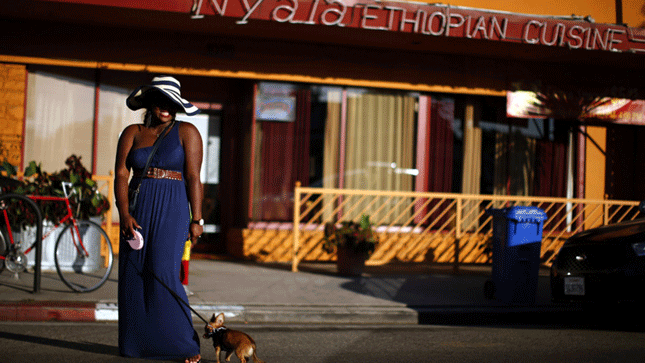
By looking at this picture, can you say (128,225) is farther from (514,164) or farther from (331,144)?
(514,164)

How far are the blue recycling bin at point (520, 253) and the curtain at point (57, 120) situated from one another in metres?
6.41

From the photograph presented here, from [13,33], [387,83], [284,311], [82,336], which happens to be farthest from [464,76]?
[82,336]

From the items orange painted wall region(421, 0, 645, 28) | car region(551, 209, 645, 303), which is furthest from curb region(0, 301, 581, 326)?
orange painted wall region(421, 0, 645, 28)

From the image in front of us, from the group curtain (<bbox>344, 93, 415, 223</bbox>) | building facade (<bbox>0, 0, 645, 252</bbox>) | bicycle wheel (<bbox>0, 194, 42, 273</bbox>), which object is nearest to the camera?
bicycle wheel (<bbox>0, 194, 42, 273</bbox>)

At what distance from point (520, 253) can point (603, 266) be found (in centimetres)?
118

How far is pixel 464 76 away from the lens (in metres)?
11.3

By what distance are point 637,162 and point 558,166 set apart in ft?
5.15

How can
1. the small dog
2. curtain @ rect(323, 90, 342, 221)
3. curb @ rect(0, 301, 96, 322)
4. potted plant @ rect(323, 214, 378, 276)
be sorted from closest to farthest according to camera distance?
the small dog, curb @ rect(0, 301, 96, 322), potted plant @ rect(323, 214, 378, 276), curtain @ rect(323, 90, 342, 221)

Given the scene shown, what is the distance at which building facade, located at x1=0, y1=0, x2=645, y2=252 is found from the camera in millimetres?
10008

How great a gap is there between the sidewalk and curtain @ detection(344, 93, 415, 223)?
2087 millimetres

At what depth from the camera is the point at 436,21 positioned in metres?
9.81

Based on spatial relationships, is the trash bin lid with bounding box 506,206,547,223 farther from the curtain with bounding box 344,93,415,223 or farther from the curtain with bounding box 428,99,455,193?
the curtain with bounding box 428,99,455,193

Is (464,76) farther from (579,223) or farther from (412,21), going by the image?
(579,223)

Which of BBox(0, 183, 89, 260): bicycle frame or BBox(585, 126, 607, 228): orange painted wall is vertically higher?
BBox(585, 126, 607, 228): orange painted wall
